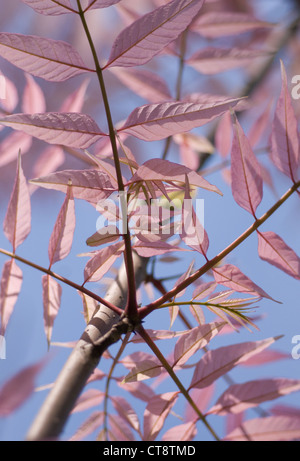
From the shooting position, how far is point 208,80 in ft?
3.14

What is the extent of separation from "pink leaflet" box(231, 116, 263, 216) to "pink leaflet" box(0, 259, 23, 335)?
6.9 inches

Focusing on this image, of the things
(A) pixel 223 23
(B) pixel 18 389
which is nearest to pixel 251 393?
(B) pixel 18 389

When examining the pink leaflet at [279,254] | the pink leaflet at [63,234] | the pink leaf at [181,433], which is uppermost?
the pink leaflet at [63,234]

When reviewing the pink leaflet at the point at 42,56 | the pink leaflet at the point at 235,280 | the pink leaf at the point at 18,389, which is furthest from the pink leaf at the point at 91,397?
the pink leaflet at the point at 42,56

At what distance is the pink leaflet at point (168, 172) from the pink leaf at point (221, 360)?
116 millimetres

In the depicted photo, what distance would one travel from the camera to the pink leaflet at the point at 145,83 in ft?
1.30

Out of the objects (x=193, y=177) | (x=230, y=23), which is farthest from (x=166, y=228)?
(x=230, y=23)

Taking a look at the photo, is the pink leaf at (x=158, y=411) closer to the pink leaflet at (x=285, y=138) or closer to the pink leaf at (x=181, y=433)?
the pink leaf at (x=181, y=433)

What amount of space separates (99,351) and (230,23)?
0.36 meters

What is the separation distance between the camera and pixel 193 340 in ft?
1.01

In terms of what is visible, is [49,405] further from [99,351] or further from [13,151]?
[13,151]

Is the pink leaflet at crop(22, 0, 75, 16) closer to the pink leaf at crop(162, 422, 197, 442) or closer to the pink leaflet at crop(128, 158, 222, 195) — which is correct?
the pink leaflet at crop(128, 158, 222, 195)

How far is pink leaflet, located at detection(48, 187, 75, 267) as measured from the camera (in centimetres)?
29

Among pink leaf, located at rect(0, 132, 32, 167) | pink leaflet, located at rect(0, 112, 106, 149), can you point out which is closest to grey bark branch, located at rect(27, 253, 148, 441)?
pink leaflet, located at rect(0, 112, 106, 149)
